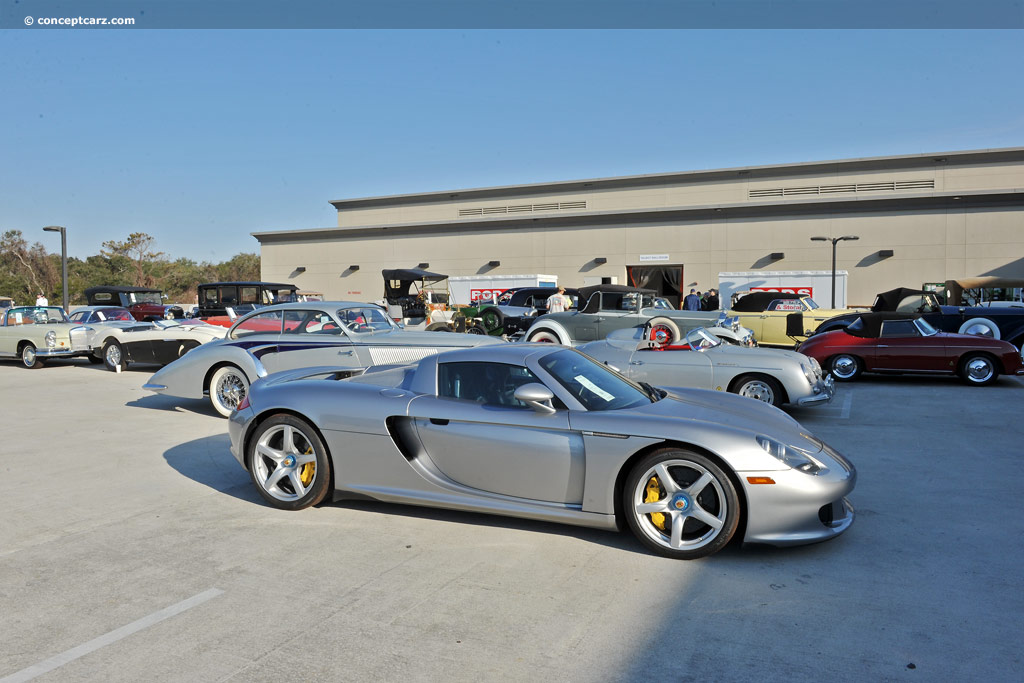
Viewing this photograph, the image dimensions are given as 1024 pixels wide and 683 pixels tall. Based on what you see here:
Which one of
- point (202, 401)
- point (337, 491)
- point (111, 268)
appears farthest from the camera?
point (111, 268)

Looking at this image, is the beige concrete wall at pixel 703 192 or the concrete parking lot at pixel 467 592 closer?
the concrete parking lot at pixel 467 592

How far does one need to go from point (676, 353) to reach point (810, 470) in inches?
185

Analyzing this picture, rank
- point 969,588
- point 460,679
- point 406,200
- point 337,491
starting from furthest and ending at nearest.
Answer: point 406,200 → point 337,491 → point 969,588 → point 460,679

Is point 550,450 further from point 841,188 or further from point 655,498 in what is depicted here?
point 841,188

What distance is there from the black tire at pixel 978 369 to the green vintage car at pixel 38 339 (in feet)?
54.1

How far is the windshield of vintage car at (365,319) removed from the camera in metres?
9.42

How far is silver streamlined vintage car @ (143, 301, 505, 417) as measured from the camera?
880cm

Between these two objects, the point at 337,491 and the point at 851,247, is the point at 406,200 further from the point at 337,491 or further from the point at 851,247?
the point at 337,491

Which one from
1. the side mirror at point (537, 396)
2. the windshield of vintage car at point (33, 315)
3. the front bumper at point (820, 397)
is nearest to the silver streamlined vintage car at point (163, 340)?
the windshield of vintage car at point (33, 315)

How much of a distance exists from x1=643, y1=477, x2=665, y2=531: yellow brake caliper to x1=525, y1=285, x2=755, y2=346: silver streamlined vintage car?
26.7 feet

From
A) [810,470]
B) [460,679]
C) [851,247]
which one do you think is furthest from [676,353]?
[851,247]

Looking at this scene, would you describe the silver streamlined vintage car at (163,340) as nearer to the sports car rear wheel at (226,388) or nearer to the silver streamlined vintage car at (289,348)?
the silver streamlined vintage car at (289,348)

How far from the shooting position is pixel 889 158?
1481 inches

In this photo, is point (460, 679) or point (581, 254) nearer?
point (460, 679)
